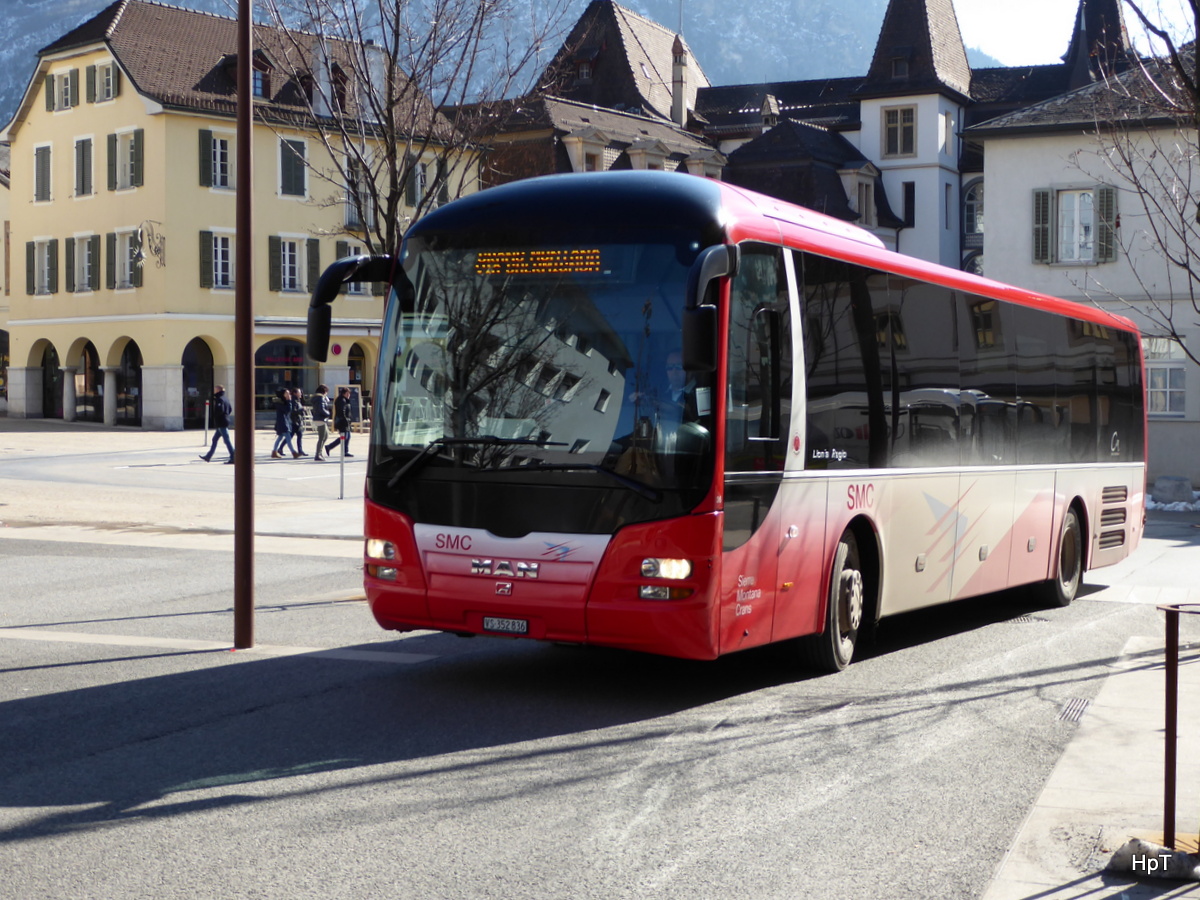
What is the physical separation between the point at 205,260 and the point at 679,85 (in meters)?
36.8

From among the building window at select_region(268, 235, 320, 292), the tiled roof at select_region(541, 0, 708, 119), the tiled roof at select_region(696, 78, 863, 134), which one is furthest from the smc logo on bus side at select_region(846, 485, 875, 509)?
the tiled roof at select_region(696, 78, 863, 134)

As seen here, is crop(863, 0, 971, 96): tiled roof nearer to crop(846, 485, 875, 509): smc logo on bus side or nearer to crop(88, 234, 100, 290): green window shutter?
crop(88, 234, 100, 290): green window shutter

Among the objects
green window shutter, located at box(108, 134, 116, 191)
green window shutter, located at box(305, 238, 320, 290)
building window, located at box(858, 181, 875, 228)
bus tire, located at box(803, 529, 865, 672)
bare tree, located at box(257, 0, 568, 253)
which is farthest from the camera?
building window, located at box(858, 181, 875, 228)

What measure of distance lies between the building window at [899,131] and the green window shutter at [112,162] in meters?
39.6

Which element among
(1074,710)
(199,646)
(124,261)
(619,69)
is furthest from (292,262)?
(1074,710)

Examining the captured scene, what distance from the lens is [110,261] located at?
5622 cm

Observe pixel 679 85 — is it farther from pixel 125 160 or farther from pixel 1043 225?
pixel 1043 225

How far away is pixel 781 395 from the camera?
932cm

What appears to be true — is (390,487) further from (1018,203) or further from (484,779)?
(1018,203)

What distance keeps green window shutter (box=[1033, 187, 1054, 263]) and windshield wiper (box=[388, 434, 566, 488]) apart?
28.5 m

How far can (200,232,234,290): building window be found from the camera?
54969 millimetres

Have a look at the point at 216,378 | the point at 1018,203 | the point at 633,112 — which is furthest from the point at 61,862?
the point at 633,112

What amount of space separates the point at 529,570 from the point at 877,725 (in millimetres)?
2064

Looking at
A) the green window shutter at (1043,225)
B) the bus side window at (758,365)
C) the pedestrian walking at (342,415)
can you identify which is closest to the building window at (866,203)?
the green window shutter at (1043,225)
